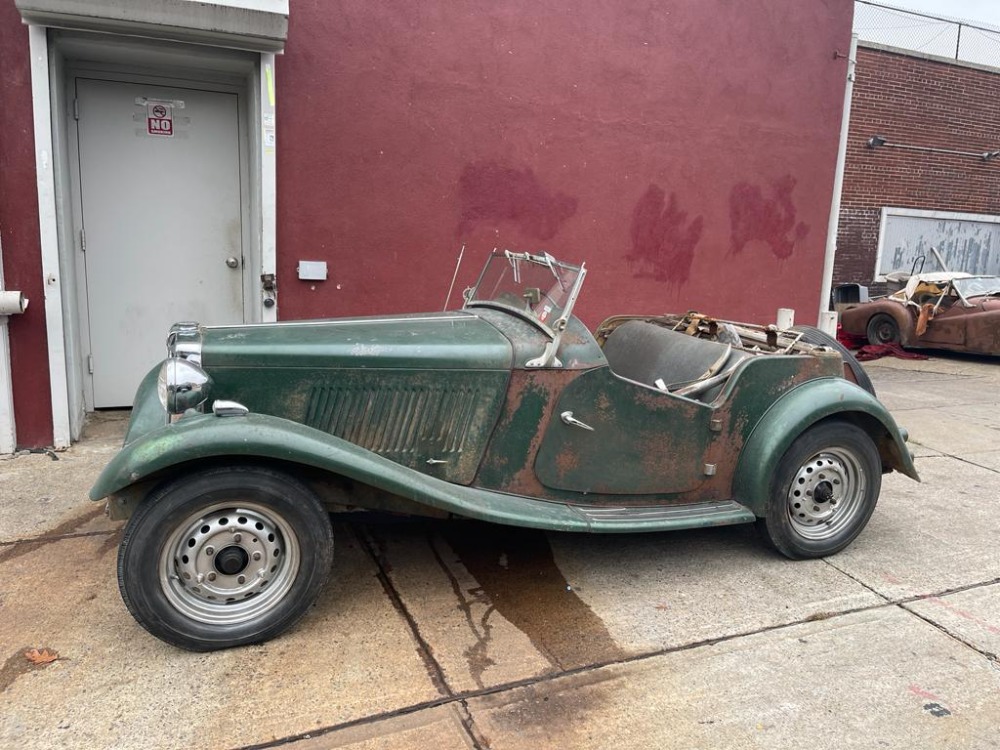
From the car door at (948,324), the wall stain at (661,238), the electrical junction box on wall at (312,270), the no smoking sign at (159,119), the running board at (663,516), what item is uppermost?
the no smoking sign at (159,119)

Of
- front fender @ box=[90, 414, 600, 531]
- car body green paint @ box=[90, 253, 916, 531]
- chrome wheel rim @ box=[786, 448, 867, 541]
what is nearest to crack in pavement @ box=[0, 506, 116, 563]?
car body green paint @ box=[90, 253, 916, 531]

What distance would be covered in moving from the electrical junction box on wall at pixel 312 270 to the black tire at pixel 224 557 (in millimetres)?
3373

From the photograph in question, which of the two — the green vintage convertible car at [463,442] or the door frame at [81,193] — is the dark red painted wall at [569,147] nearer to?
the door frame at [81,193]

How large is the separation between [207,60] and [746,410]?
4.51 metres

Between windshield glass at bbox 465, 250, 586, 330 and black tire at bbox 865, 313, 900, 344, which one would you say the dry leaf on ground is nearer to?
windshield glass at bbox 465, 250, 586, 330

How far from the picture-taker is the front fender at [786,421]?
364 cm

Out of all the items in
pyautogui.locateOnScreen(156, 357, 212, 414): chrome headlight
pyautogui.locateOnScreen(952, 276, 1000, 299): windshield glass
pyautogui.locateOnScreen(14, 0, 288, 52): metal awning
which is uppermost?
pyautogui.locateOnScreen(14, 0, 288, 52): metal awning

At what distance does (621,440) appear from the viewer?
3484mm

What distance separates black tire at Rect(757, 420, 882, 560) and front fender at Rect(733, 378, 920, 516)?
0.28 ft

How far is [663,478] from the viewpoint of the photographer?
3.62 meters

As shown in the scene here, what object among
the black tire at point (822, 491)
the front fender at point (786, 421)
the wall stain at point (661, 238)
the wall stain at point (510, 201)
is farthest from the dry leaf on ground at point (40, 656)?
the wall stain at point (661, 238)

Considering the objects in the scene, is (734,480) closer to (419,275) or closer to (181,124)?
(419,275)

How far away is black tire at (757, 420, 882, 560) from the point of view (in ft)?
12.3

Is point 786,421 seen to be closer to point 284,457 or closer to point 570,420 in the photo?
point 570,420
